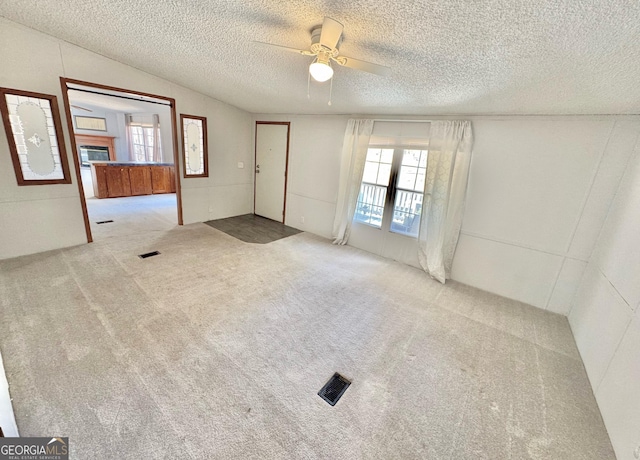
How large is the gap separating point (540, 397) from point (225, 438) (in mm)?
2202

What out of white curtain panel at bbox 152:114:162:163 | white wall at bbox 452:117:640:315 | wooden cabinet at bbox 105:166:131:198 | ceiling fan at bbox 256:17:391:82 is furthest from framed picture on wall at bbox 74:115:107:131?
white wall at bbox 452:117:640:315

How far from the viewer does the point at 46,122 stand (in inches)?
117

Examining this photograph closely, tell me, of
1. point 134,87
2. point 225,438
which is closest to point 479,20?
point 225,438

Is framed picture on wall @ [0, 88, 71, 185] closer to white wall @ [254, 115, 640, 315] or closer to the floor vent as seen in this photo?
the floor vent

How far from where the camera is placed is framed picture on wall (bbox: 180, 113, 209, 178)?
14.4ft

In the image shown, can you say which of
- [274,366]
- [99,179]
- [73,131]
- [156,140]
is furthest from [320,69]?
[156,140]

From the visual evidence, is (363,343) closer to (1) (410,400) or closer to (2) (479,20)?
(1) (410,400)

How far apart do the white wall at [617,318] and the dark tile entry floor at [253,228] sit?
407cm

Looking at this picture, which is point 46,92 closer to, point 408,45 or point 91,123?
point 408,45

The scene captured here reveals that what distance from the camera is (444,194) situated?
11.1ft

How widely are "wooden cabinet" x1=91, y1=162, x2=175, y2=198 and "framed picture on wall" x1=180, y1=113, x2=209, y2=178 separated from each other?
10.9 feet

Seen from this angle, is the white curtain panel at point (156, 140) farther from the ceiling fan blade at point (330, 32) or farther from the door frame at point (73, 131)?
the ceiling fan blade at point (330, 32)

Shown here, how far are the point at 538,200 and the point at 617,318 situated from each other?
57.5 inches

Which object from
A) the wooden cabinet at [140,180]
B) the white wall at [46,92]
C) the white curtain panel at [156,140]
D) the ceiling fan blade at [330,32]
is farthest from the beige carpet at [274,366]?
the white curtain panel at [156,140]
